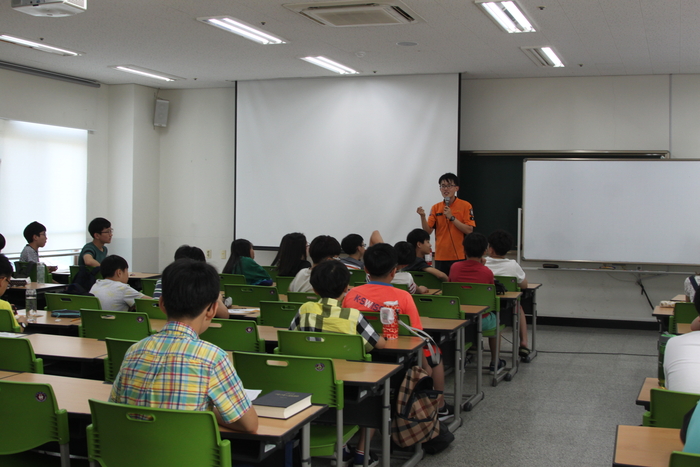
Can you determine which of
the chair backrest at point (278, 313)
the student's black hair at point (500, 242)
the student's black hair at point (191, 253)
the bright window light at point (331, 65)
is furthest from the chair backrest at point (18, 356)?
the bright window light at point (331, 65)

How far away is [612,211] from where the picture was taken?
7988 mm

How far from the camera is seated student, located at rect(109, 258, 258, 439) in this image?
199 cm

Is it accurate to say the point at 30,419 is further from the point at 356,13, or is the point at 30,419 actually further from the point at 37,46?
the point at 37,46

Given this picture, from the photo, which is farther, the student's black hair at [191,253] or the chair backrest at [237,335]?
the student's black hair at [191,253]

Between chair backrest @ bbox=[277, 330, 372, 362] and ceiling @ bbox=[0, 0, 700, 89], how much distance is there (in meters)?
3.22

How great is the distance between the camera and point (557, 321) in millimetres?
8531

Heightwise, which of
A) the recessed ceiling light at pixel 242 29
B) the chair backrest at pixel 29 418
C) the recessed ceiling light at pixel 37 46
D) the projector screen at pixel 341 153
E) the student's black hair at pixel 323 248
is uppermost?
the recessed ceiling light at pixel 37 46

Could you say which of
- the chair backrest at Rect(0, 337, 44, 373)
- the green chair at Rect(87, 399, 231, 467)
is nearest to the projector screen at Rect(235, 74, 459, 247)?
the chair backrest at Rect(0, 337, 44, 373)

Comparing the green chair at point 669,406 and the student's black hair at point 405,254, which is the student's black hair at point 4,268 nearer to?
the student's black hair at point 405,254

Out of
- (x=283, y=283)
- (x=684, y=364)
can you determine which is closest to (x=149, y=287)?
(x=283, y=283)

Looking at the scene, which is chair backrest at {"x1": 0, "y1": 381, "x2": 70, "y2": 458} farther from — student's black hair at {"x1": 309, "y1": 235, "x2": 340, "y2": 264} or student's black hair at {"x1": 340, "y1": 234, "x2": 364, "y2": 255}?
student's black hair at {"x1": 340, "y1": 234, "x2": 364, "y2": 255}

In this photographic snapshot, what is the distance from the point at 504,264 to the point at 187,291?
4.54 m

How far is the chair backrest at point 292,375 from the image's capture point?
8.79ft

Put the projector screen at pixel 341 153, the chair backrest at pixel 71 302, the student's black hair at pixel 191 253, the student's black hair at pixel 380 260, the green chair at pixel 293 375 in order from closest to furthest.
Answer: the green chair at pixel 293 375, the student's black hair at pixel 380 260, the chair backrest at pixel 71 302, the student's black hair at pixel 191 253, the projector screen at pixel 341 153
